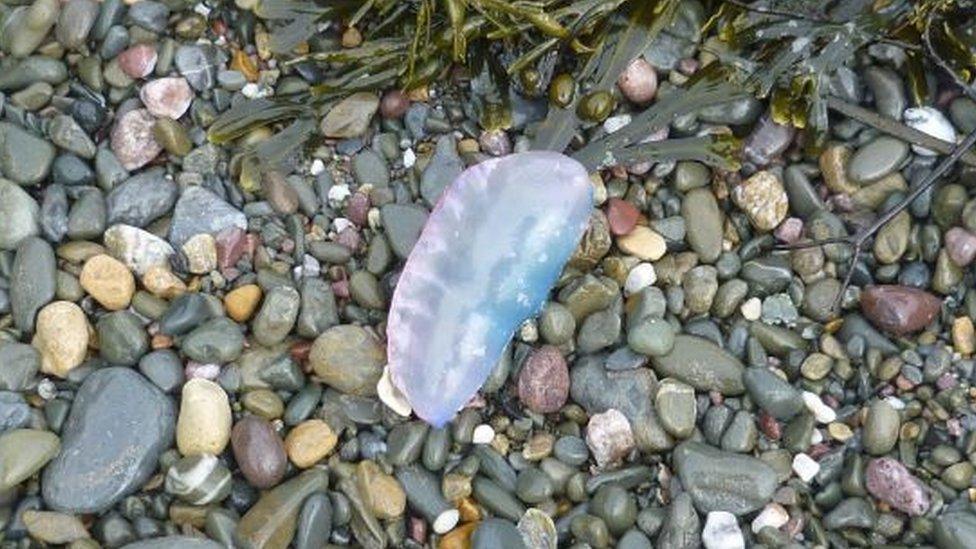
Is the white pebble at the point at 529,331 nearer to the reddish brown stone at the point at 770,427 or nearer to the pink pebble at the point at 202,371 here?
the reddish brown stone at the point at 770,427

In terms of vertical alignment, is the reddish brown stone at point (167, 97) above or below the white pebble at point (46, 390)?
above

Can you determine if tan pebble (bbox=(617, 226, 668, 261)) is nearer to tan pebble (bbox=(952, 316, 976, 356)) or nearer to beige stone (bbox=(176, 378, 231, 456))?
tan pebble (bbox=(952, 316, 976, 356))

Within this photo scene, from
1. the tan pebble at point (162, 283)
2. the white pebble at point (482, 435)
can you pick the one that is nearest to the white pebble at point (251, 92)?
the tan pebble at point (162, 283)

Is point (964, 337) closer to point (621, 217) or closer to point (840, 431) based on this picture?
point (840, 431)

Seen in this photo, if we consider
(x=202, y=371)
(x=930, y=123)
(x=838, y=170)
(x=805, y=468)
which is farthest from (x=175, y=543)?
(x=930, y=123)

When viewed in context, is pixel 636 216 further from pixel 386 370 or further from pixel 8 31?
pixel 8 31

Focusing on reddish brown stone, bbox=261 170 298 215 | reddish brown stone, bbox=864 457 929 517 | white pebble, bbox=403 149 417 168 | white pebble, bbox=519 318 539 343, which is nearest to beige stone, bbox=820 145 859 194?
reddish brown stone, bbox=864 457 929 517

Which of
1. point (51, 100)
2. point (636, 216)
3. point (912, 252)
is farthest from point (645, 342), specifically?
point (51, 100)
